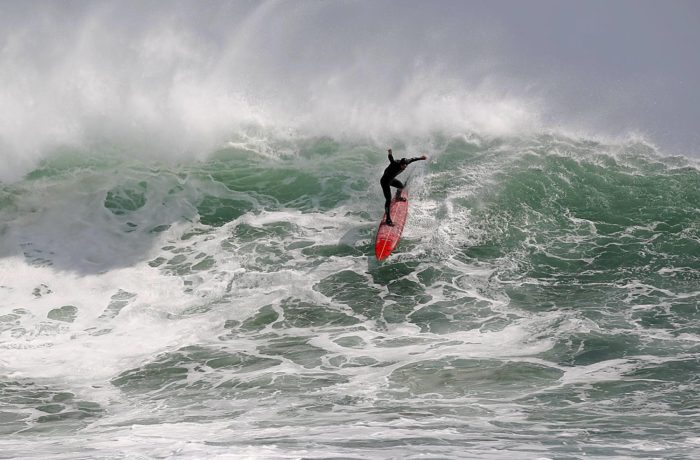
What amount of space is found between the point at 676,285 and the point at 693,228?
269cm

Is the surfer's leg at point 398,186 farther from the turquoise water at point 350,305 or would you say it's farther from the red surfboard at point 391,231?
the turquoise water at point 350,305

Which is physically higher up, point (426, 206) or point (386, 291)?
point (426, 206)

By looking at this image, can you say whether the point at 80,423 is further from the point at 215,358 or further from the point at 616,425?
the point at 616,425

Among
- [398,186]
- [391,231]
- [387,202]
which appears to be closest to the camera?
[391,231]

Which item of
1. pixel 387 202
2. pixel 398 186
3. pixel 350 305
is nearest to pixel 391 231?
pixel 387 202

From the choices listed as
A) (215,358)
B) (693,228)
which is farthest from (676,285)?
(215,358)

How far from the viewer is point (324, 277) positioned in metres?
13.4

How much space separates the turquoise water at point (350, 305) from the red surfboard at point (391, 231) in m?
0.29

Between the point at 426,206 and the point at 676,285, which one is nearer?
the point at 676,285

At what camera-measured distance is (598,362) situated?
988 centimetres

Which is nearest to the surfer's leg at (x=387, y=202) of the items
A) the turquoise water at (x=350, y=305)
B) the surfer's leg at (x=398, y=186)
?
the surfer's leg at (x=398, y=186)

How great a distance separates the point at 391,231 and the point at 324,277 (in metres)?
1.84

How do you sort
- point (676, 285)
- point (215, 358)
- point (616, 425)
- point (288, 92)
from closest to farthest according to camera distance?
point (616, 425), point (215, 358), point (676, 285), point (288, 92)

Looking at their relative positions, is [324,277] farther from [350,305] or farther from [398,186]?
[398,186]
